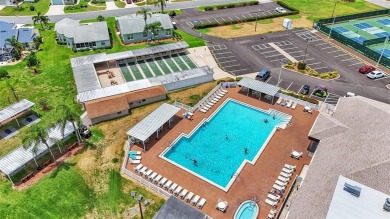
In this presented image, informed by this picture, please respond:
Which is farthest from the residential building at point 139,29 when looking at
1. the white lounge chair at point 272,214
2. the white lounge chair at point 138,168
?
the white lounge chair at point 272,214

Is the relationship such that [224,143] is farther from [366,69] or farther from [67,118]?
[366,69]

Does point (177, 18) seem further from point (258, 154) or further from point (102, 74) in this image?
point (258, 154)

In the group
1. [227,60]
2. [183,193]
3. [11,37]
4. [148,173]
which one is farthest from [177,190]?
→ [11,37]

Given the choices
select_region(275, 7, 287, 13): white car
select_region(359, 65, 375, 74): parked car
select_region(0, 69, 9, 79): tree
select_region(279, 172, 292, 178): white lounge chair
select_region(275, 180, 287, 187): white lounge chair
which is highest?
select_region(275, 7, 287, 13): white car

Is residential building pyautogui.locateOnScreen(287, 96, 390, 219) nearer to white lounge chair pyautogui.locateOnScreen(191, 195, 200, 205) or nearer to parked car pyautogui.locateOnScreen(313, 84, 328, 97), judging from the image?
parked car pyautogui.locateOnScreen(313, 84, 328, 97)

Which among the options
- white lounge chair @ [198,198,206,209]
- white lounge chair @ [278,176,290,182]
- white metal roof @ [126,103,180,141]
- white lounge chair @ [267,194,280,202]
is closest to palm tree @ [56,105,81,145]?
white metal roof @ [126,103,180,141]

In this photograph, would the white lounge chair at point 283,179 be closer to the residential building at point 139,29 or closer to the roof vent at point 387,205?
the roof vent at point 387,205

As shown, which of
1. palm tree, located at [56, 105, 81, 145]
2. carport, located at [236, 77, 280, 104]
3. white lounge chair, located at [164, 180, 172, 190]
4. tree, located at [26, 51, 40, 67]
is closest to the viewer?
white lounge chair, located at [164, 180, 172, 190]
